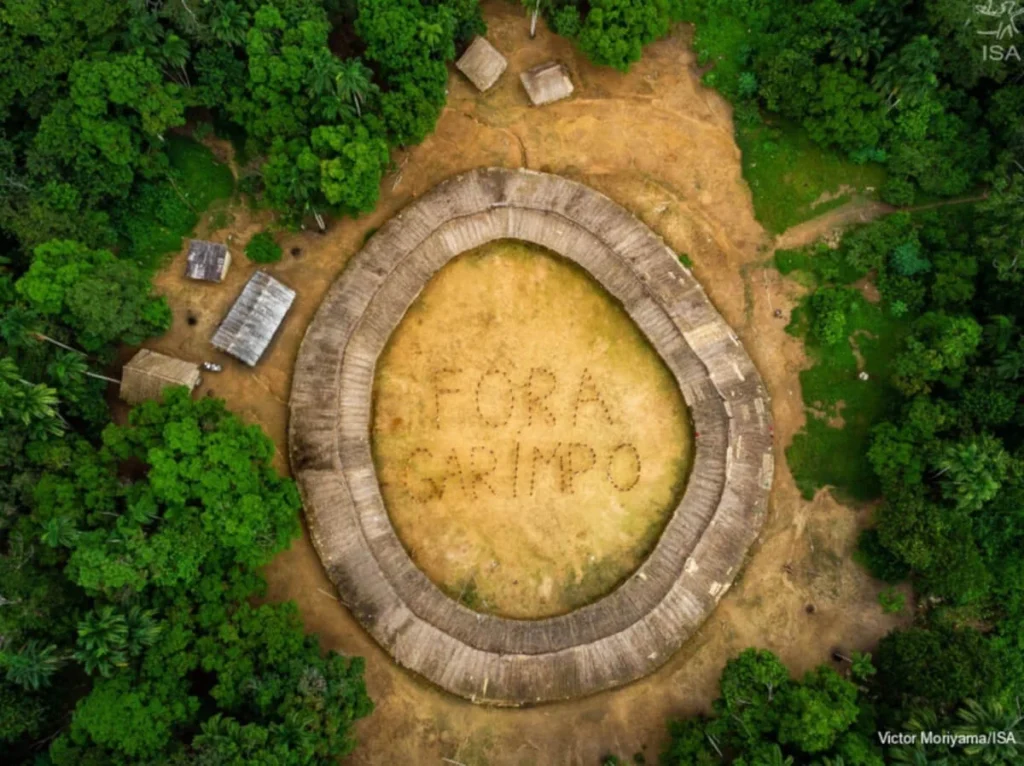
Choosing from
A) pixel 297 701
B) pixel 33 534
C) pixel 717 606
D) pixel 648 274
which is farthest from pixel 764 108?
pixel 33 534

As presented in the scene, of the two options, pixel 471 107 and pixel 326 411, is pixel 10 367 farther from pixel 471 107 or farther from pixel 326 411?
pixel 471 107

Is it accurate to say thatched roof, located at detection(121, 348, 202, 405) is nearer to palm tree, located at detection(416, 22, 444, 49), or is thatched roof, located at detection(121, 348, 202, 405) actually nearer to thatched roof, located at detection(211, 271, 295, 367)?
thatched roof, located at detection(211, 271, 295, 367)

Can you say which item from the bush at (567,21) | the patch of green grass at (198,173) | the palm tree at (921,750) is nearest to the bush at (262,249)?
the patch of green grass at (198,173)

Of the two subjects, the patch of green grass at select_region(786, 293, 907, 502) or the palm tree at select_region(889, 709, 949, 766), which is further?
the patch of green grass at select_region(786, 293, 907, 502)

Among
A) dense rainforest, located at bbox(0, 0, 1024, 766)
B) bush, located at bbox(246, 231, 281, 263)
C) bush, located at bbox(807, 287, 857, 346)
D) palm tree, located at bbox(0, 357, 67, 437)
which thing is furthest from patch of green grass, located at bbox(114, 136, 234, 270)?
bush, located at bbox(807, 287, 857, 346)

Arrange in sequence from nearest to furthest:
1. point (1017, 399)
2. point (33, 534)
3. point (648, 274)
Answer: point (33, 534) → point (1017, 399) → point (648, 274)

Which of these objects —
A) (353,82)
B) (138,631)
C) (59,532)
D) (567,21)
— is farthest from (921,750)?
(353,82)
